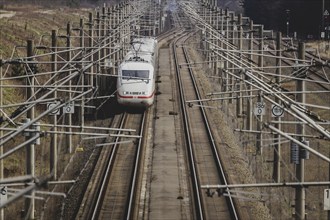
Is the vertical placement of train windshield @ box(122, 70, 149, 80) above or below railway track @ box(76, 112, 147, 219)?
above

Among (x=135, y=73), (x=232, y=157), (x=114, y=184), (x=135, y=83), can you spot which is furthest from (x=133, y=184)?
(x=135, y=73)

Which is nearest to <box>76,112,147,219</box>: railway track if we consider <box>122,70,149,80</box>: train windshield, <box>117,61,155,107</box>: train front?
<box>117,61,155,107</box>: train front

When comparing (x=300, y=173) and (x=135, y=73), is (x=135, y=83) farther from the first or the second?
(x=300, y=173)

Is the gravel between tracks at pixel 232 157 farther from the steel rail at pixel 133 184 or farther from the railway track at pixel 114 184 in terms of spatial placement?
the railway track at pixel 114 184

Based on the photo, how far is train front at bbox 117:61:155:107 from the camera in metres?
31.1

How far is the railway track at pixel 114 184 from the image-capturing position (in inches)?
711

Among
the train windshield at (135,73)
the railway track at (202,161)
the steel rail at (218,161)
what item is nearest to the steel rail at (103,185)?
the railway track at (202,161)

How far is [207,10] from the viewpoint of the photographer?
54.2m

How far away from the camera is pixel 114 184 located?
21000mm

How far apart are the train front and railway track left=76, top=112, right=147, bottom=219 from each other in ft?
11.4

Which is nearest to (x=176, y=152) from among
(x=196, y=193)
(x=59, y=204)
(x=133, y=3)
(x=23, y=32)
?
(x=196, y=193)

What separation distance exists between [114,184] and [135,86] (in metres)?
10.8

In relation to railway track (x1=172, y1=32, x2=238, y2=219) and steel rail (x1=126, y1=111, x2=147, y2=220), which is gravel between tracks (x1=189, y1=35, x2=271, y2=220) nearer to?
railway track (x1=172, y1=32, x2=238, y2=219)

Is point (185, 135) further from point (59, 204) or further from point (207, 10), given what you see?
point (207, 10)
